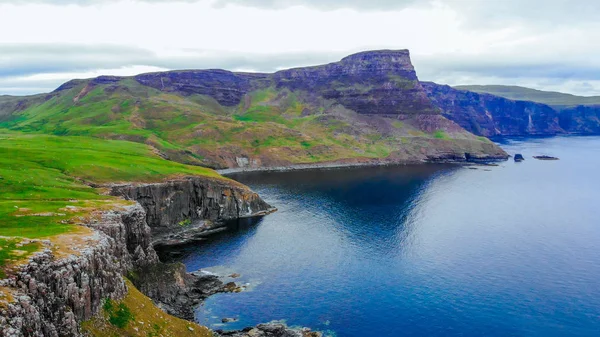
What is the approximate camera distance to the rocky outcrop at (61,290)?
39.9 m

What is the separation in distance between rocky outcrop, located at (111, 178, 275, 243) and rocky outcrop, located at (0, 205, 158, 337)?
52540 millimetres

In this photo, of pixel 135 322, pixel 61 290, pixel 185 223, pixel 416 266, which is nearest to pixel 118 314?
pixel 135 322

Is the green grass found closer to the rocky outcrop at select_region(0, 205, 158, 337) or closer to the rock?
the rocky outcrop at select_region(0, 205, 158, 337)

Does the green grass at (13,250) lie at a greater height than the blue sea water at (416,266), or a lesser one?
greater

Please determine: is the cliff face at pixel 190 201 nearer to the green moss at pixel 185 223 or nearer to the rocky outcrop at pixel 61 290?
the green moss at pixel 185 223

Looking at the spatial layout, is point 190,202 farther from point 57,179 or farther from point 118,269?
point 118,269

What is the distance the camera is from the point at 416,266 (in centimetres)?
9794

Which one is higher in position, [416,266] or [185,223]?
[185,223]

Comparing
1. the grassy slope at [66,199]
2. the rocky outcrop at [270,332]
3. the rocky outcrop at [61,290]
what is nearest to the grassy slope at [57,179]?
the grassy slope at [66,199]

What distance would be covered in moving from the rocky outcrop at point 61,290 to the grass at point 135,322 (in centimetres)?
120

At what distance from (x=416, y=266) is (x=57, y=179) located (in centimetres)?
8152

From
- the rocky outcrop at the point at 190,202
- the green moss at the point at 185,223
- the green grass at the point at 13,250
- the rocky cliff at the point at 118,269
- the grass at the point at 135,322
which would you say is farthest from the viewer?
the green moss at the point at 185,223

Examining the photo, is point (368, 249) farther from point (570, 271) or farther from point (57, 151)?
point (57, 151)

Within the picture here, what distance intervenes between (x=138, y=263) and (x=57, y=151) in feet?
237
